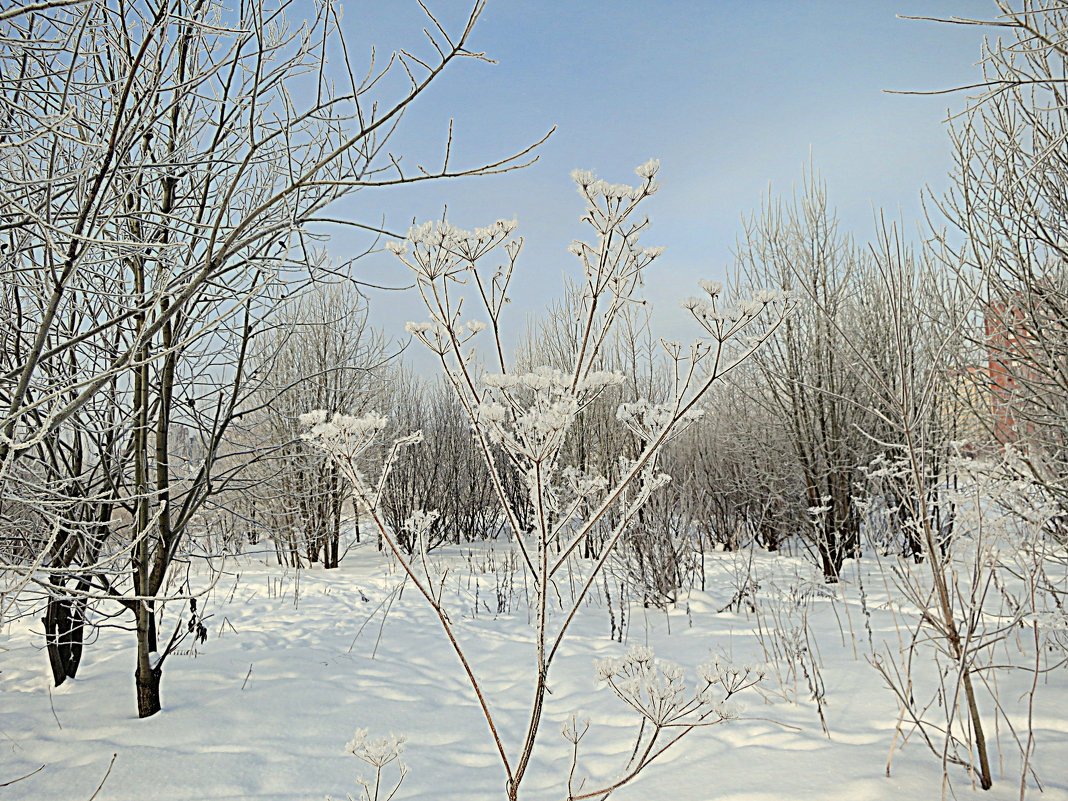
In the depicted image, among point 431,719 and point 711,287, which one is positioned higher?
point 711,287

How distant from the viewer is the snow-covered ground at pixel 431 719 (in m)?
2.31

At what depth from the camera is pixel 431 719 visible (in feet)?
10.3

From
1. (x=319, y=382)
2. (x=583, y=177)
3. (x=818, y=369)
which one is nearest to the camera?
(x=583, y=177)

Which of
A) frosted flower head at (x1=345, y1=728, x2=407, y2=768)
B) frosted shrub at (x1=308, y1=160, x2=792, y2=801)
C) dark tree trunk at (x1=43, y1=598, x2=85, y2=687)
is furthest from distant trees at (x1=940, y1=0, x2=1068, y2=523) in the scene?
dark tree trunk at (x1=43, y1=598, x2=85, y2=687)

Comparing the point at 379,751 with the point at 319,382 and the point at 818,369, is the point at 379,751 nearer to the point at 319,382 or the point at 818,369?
the point at 818,369

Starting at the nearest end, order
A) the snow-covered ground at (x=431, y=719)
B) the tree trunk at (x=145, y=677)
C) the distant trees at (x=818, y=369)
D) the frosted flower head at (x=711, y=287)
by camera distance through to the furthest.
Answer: the frosted flower head at (x=711, y=287), the snow-covered ground at (x=431, y=719), the tree trunk at (x=145, y=677), the distant trees at (x=818, y=369)

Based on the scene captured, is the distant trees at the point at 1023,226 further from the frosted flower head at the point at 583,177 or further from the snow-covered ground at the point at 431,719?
the frosted flower head at the point at 583,177

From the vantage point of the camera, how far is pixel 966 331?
3.56 m

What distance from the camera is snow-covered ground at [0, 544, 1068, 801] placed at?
7.57 feet

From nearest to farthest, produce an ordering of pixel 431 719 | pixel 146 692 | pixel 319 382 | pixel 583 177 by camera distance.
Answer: pixel 583 177 < pixel 146 692 < pixel 431 719 < pixel 319 382

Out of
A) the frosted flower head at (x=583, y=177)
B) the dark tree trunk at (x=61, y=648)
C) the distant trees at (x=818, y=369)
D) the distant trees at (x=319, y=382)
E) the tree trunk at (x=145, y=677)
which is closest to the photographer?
the frosted flower head at (x=583, y=177)

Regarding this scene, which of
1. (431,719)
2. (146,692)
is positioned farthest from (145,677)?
(431,719)

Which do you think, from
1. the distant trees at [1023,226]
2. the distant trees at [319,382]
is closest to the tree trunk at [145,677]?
the distant trees at [1023,226]

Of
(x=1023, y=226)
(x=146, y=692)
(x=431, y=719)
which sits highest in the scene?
(x=1023, y=226)
